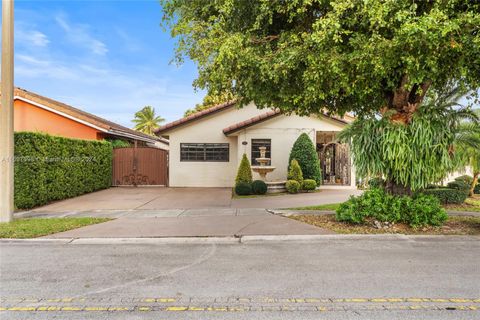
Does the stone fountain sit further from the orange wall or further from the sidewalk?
the orange wall

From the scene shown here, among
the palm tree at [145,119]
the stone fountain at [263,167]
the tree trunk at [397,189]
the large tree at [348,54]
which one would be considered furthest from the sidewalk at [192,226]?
the palm tree at [145,119]

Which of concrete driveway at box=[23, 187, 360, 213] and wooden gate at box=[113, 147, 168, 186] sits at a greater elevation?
wooden gate at box=[113, 147, 168, 186]

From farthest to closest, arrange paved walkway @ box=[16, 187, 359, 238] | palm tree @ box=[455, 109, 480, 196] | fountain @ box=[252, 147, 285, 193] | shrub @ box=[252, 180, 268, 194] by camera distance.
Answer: fountain @ box=[252, 147, 285, 193] → shrub @ box=[252, 180, 268, 194] → palm tree @ box=[455, 109, 480, 196] → paved walkway @ box=[16, 187, 359, 238]

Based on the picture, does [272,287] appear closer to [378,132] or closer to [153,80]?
[378,132]

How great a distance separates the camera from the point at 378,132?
765 centimetres

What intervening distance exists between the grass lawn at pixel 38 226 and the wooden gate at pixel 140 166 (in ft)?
32.4

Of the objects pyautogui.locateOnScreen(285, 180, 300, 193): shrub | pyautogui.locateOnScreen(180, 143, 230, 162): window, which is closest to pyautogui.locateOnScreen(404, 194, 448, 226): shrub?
pyautogui.locateOnScreen(285, 180, 300, 193): shrub

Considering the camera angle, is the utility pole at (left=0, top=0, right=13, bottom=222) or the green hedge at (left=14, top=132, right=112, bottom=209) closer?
the utility pole at (left=0, top=0, right=13, bottom=222)

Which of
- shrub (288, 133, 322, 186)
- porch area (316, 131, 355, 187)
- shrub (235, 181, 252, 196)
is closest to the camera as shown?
shrub (235, 181, 252, 196)

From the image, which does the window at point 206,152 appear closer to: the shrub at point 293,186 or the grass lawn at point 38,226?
the shrub at point 293,186

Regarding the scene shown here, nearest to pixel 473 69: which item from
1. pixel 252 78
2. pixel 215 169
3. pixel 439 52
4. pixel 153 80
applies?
pixel 439 52

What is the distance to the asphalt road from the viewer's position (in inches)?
144

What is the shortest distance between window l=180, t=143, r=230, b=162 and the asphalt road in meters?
11.9

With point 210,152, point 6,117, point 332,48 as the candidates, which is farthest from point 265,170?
point 6,117
